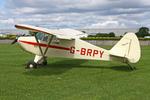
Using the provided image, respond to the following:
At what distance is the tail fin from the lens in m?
15.3

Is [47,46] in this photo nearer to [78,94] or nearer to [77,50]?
[77,50]

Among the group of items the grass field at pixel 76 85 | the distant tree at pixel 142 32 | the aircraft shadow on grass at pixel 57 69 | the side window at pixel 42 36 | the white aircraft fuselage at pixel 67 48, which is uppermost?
the side window at pixel 42 36

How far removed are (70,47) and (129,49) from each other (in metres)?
3.29

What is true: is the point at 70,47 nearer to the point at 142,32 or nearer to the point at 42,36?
the point at 42,36

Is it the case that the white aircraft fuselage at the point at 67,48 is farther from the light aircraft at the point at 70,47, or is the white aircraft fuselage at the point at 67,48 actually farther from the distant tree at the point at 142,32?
the distant tree at the point at 142,32

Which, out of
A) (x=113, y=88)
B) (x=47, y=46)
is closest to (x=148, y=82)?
(x=113, y=88)

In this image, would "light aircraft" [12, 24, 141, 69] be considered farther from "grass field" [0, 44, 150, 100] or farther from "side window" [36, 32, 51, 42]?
"grass field" [0, 44, 150, 100]

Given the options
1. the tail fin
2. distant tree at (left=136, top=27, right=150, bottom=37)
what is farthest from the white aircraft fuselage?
distant tree at (left=136, top=27, right=150, bottom=37)

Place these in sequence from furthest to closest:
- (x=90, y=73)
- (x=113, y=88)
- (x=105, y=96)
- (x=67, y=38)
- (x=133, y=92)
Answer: (x=67, y=38)
(x=90, y=73)
(x=113, y=88)
(x=133, y=92)
(x=105, y=96)

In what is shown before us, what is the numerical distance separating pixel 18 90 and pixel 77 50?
6740mm

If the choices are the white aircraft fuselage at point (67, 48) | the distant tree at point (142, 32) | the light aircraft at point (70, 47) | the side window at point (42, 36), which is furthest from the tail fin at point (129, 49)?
the distant tree at point (142, 32)

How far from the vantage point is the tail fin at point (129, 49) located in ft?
50.3

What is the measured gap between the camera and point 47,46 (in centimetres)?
1745

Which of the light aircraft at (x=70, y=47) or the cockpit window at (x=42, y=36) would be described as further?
the cockpit window at (x=42, y=36)
